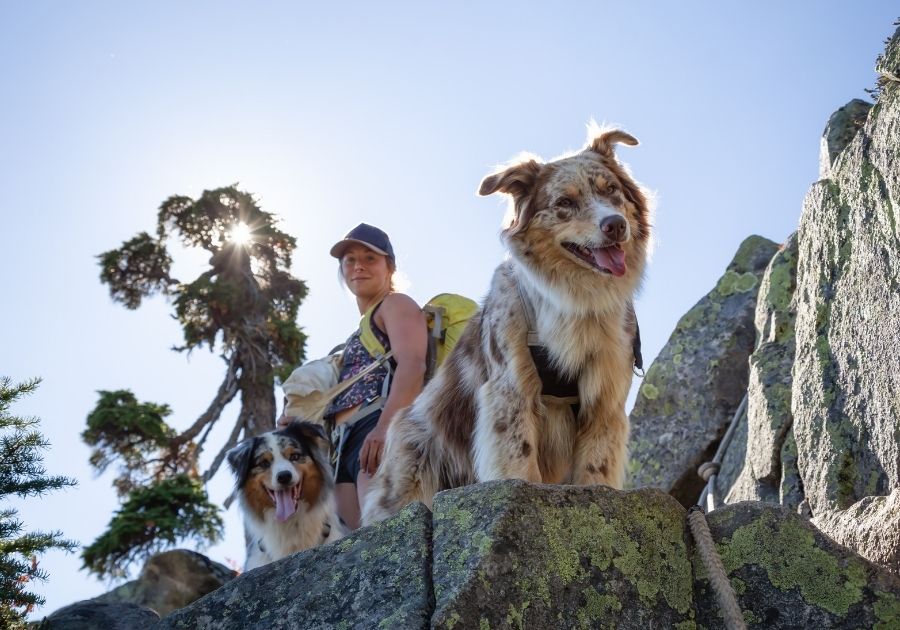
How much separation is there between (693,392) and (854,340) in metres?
3.95

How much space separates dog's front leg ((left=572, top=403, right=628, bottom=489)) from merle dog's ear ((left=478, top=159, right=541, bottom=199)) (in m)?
1.35

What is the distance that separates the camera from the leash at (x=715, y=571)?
3211 millimetres

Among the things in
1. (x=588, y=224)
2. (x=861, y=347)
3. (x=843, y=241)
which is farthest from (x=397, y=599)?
(x=843, y=241)

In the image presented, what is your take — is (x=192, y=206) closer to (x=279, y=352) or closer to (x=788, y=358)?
(x=279, y=352)

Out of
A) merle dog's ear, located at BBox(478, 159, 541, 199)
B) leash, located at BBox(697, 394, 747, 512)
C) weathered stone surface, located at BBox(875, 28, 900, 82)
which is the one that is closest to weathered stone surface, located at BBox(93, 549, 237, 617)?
leash, located at BBox(697, 394, 747, 512)

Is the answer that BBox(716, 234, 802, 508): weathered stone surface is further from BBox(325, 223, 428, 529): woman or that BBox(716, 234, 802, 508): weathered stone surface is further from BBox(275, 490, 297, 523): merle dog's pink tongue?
BBox(275, 490, 297, 523): merle dog's pink tongue

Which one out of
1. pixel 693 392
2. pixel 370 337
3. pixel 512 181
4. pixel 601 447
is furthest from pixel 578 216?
pixel 693 392

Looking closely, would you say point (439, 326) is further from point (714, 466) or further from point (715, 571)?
point (715, 571)

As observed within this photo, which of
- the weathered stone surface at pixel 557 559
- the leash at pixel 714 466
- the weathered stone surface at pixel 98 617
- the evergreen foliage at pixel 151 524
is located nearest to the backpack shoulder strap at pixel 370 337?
the weathered stone surface at pixel 98 617

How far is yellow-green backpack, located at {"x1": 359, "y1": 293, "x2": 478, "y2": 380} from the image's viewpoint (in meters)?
6.14

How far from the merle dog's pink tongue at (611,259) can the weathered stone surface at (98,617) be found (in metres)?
2.79

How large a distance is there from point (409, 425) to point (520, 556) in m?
2.22

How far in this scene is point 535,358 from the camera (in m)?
4.92

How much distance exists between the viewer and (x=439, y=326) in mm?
6266
